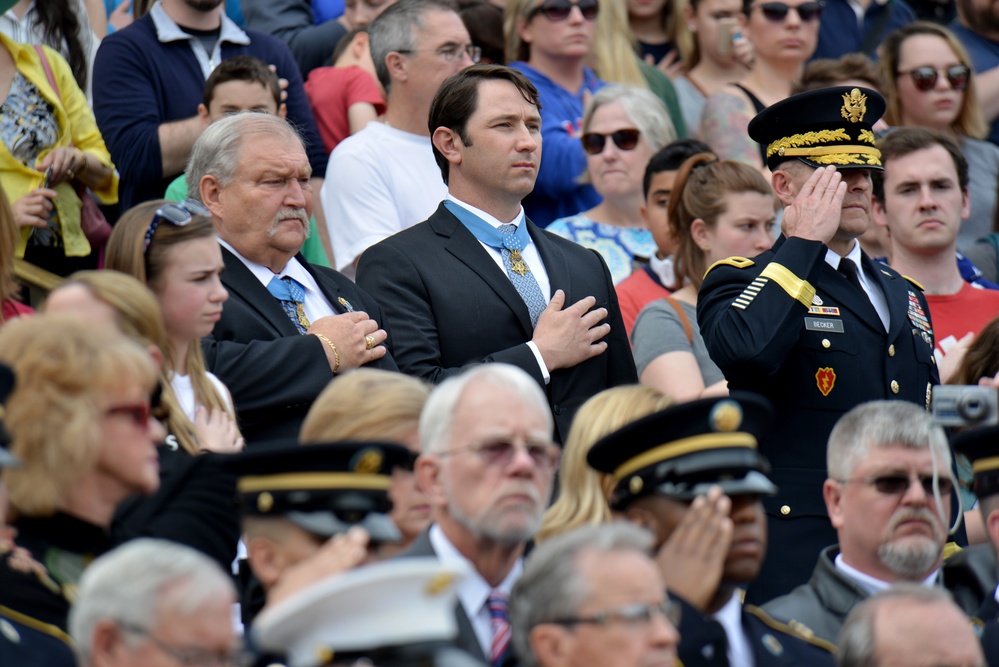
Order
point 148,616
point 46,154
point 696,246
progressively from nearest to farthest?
point 148,616, point 46,154, point 696,246

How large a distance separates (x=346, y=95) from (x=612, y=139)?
1448 millimetres

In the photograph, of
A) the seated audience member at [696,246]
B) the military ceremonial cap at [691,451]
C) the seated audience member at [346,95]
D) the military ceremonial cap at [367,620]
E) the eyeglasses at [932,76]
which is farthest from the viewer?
the eyeglasses at [932,76]

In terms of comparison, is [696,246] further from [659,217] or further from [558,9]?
[558,9]

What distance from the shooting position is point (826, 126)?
6812mm

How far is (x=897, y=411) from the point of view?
570 cm

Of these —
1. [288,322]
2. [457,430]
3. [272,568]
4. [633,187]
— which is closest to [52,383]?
[272,568]

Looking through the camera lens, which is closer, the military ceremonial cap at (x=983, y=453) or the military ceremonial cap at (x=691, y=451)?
the military ceremonial cap at (x=691, y=451)

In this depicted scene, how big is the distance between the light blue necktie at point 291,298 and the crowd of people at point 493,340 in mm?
15

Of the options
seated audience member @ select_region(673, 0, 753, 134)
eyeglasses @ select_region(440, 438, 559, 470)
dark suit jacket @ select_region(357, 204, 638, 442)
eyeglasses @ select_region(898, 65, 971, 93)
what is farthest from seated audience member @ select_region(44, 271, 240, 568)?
eyeglasses @ select_region(898, 65, 971, 93)

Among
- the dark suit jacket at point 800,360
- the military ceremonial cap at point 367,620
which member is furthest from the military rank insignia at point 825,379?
the military ceremonial cap at point 367,620

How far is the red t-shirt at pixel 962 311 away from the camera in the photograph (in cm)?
839

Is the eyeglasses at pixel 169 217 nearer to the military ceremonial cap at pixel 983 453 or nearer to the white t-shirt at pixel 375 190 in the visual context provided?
the white t-shirt at pixel 375 190

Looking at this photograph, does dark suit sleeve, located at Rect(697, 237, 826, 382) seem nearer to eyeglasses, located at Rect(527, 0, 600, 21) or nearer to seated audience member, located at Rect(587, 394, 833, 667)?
seated audience member, located at Rect(587, 394, 833, 667)

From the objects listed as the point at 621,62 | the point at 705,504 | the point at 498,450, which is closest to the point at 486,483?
the point at 498,450
